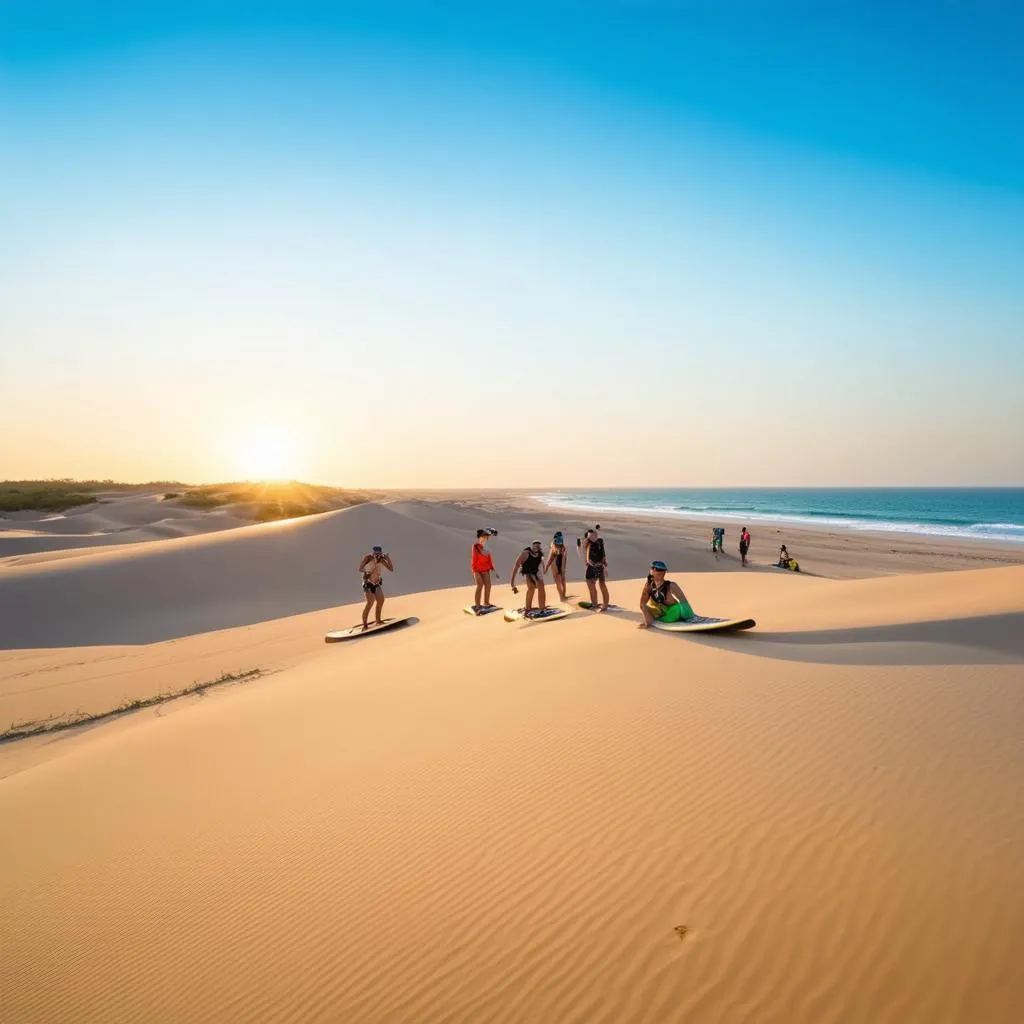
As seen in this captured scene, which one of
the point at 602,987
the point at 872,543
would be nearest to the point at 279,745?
the point at 602,987

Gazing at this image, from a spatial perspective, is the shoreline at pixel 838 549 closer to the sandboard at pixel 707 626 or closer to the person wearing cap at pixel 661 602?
the person wearing cap at pixel 661 602

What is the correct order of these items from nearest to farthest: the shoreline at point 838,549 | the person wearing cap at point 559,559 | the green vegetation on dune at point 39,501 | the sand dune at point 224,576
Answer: the person wearing cap at point 559,559 → the sand dune at point 224,576 → the shoreline at point 838,549 → the green vegetation on dune at point 39,501

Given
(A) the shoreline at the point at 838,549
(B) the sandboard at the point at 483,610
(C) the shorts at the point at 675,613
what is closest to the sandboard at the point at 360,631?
(B) the sandboard at the point at 483,610

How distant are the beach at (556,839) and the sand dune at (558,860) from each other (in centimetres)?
2

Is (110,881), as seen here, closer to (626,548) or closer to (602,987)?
(602,987)

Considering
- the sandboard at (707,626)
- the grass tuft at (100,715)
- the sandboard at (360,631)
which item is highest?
the sandboard at (707,626)

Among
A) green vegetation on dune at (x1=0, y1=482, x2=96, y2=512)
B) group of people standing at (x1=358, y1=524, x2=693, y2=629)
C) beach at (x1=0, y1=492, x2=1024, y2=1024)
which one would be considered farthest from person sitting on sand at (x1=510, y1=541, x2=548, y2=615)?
green vegetation on dune at (x1=0, y1=482, x2=96, y2=512)

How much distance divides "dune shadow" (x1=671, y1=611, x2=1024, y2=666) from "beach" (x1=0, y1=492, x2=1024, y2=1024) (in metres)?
0.08

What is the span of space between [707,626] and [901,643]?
8.96ft

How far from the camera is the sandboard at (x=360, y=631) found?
15570 millimetres

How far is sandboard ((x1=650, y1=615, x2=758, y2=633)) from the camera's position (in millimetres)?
10242

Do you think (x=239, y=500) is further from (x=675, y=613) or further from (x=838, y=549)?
(x=675, y=613)

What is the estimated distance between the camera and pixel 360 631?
1588cm

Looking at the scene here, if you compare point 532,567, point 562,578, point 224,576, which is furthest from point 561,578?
point 224,576
